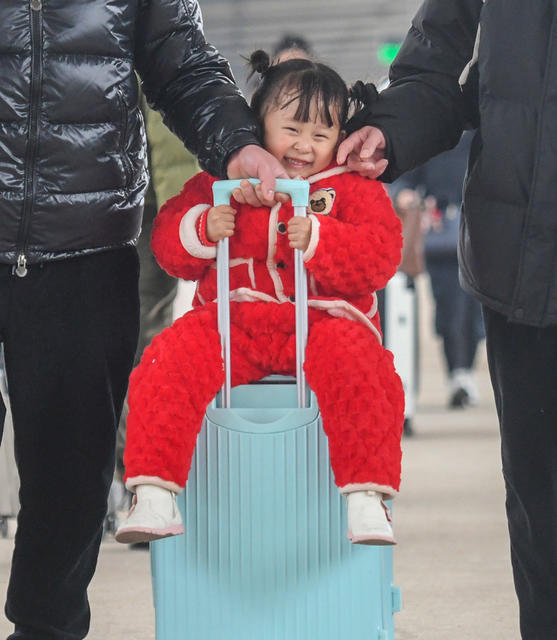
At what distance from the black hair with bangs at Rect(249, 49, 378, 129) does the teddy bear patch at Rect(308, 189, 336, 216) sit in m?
0.16

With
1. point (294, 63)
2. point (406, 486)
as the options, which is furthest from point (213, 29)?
point (294, 63)

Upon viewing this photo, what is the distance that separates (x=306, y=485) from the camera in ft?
8.64

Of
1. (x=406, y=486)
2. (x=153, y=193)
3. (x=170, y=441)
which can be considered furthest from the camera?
(x=406, y=486)

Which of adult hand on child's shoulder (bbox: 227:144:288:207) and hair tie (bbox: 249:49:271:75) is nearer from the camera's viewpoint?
adult hand on child's shoulder (bbox: 227:144:288:207)

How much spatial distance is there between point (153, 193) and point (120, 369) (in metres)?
1.43

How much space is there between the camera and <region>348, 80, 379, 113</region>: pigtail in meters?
3.00

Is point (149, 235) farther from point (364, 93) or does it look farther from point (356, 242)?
point (356, 242)

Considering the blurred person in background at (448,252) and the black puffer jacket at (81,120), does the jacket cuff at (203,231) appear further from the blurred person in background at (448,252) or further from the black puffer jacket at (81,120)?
the blurred person in background at (448,252)

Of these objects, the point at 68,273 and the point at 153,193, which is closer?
the point at 68,273

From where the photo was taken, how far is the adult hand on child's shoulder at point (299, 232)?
2746 mm

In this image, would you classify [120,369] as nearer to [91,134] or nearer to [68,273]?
[68,273]

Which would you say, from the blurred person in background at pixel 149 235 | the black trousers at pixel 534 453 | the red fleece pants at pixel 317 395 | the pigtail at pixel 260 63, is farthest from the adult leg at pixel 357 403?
the blurred person in background at pixel 149 235

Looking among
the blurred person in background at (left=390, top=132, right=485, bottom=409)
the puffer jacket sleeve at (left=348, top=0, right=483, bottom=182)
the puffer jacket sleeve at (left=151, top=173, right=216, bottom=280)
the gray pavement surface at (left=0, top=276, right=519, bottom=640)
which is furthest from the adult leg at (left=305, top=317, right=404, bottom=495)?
the blurred person in background at (left=390, top=132, right=485, bottom=409)

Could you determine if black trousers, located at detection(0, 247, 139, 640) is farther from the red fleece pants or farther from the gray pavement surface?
the gray pavement surface
